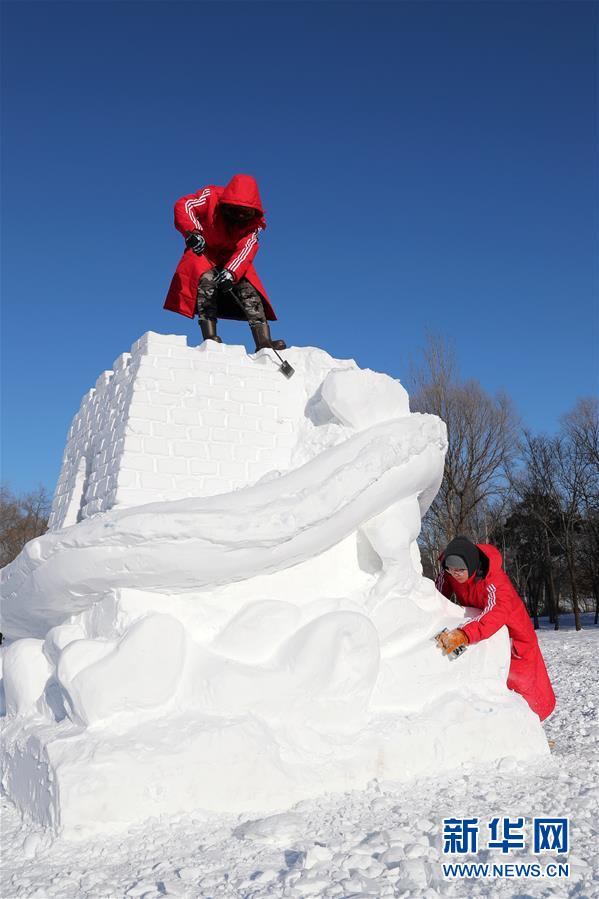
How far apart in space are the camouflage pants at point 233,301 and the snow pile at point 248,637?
507 millimetres

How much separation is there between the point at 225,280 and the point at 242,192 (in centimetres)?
57

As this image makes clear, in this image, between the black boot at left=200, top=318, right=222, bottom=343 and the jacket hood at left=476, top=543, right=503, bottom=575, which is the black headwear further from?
the black boot at left=200, top=318, right=222, bottom=343

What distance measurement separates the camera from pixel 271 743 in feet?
10.5

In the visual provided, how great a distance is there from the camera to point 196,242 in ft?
15.0

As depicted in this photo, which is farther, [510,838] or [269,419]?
[269,419]

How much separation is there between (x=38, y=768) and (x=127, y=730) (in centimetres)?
41

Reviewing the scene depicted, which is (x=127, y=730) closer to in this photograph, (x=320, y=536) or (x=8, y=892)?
(x=8, y=892)

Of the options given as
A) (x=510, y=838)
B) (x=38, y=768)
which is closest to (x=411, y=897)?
(x=510, y=838)

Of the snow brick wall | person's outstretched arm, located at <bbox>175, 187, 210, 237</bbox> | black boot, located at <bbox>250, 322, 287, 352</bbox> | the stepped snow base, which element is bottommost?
the stepped snow base

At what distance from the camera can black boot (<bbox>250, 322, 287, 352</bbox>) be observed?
460 cm

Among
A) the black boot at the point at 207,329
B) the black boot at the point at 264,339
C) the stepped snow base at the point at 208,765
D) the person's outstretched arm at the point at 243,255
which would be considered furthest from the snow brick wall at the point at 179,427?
the stepped snow base at the point at 208,765

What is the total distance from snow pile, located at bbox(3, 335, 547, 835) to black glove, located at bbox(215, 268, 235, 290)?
612 millimetres

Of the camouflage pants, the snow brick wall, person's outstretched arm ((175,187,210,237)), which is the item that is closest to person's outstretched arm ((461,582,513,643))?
the snow brick wall

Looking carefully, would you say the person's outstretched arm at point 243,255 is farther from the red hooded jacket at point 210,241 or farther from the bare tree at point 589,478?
the bare tree at point 589,478
